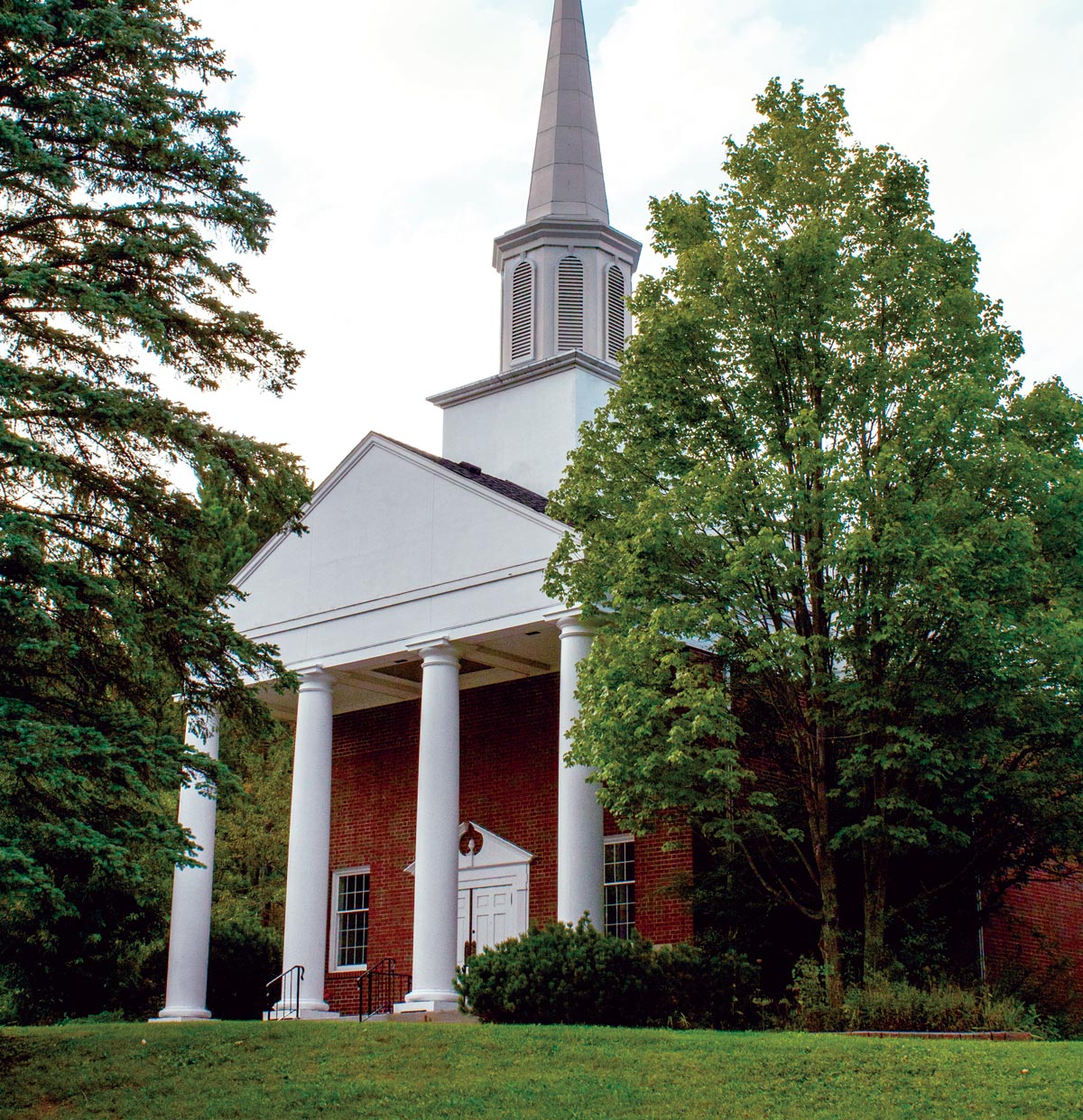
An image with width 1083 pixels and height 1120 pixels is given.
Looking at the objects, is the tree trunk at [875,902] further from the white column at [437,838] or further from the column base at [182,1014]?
the column base at [182,1014]

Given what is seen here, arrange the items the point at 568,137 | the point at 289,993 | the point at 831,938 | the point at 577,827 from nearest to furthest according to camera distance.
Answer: the point at 831,938 → the point at 577,827 → the point at 289,993 → the point at 568,137

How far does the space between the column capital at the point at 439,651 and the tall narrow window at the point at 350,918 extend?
6.83 meters

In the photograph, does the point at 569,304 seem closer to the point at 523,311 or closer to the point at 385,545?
the point at 523,311

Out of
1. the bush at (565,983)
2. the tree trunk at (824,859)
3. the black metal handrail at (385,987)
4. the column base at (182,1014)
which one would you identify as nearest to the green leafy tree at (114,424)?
the bush at (565,983)

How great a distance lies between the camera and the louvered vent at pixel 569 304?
27.7m

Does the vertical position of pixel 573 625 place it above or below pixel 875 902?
above

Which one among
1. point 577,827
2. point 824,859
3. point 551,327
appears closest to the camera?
point 824,859

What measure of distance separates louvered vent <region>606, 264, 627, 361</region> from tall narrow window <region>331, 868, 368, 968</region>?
1194 cm

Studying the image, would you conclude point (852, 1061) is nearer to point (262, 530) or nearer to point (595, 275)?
point (262, 530)

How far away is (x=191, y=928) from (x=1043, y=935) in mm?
15021

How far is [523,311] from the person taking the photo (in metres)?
28.2

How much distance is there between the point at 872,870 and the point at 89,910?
14.4 m

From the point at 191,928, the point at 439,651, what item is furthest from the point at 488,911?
the point at 439,651

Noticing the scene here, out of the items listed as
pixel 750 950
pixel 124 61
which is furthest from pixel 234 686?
pixel 750 950
